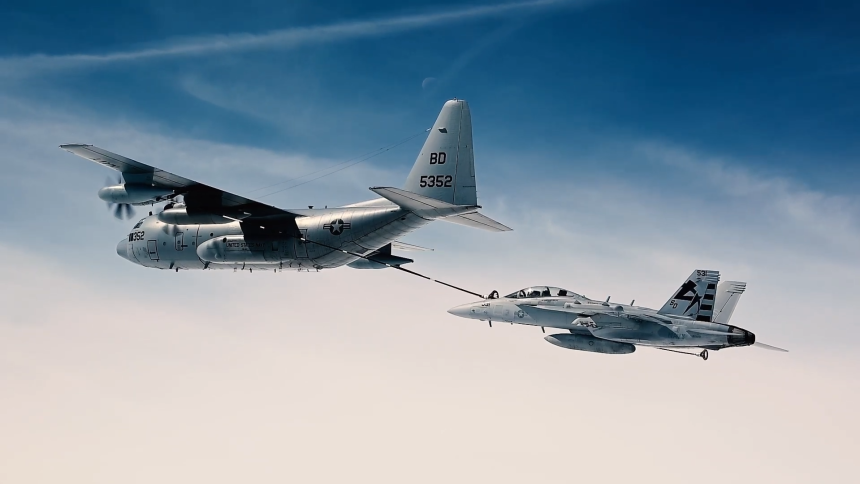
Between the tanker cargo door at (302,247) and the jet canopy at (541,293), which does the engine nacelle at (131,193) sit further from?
the jet canopy at (541,293)

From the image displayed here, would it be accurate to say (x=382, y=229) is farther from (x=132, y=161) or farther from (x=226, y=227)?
(x=132, y=161)

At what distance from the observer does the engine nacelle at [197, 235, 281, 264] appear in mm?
34500

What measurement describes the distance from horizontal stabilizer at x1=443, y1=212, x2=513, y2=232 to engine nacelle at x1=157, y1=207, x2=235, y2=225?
37.4 feet

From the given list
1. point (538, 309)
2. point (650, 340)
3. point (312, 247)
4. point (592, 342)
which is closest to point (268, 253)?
point (312, 247)

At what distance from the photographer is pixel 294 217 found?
113 ft

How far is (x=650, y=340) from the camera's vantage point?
38281 millimetres

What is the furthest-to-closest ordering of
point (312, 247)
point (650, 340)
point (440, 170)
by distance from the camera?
point (650, 340) → point (312, 247) → point (440, 170)

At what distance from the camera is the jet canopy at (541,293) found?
3994 cm

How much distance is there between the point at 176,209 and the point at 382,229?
35.6 ft

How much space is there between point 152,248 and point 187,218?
438 centimetres

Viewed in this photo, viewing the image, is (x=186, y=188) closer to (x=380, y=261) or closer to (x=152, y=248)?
(x=152, y=248)

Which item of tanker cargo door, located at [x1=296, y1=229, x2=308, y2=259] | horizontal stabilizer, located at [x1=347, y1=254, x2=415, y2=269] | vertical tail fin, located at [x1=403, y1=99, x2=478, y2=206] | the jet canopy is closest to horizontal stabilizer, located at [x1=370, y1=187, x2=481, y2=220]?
vertical tail fin, located at [x1=403, y1=99, x2=478, y2=206]

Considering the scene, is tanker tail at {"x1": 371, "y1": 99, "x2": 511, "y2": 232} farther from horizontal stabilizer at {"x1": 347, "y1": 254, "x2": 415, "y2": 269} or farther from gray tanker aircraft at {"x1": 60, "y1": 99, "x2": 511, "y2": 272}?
horizontal stabilizer at {"x1": 347, "y1": 254, "x2": 415, "y2": 269}

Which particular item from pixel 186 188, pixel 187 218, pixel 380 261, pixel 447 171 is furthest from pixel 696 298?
pixel 186 188
